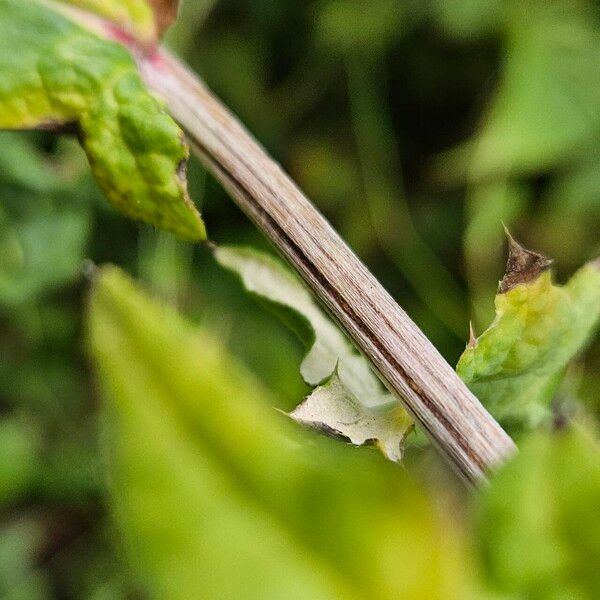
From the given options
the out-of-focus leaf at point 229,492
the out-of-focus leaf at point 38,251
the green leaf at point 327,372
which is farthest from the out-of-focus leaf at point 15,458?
the out-of-focus leaf at point 229,492

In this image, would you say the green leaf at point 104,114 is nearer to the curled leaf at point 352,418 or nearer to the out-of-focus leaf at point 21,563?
the curled leaf at point 352,418

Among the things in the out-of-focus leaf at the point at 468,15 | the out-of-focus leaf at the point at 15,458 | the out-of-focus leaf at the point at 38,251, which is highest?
the out-of-focus leaf at the point at 38,251

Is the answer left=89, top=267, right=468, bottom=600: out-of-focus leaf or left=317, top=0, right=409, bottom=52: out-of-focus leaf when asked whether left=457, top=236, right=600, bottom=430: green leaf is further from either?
left=317, top=0, right=409, bottom=52: out-of-focus leaf

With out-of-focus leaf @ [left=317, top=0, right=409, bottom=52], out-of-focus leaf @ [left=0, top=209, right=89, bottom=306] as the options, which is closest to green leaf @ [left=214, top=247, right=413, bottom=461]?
out-of-focus leaf @ [left=0, top=209, right=89, bottom=306]

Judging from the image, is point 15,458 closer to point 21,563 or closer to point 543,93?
point 21,563

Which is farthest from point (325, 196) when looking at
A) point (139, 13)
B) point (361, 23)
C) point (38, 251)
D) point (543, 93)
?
point (139, 13)

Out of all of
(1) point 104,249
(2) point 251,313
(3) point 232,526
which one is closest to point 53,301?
(1) point 104,249
